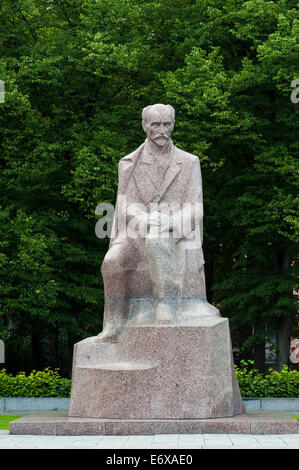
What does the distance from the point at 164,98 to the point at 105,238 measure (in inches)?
172

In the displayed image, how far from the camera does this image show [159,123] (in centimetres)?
1240

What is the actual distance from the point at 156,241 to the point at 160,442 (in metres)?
3.14

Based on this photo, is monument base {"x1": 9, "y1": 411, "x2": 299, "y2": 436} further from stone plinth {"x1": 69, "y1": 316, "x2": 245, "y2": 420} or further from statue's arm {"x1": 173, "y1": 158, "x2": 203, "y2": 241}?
statue's arm {"x1": 173, "y1": 158, "x2": 203, "y2": 241}

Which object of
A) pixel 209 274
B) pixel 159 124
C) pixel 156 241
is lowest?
pixel 156 241

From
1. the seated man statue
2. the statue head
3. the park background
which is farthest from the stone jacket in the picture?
the park background

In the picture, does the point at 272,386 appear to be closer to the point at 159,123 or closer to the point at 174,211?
the point at 174,211

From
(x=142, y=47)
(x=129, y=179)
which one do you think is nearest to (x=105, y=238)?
(x=142, y=47)

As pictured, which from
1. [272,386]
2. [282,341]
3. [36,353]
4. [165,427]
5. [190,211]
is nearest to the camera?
[165,427]

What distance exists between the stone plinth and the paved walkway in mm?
788

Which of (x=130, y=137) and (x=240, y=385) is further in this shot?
(x=130, y=137)

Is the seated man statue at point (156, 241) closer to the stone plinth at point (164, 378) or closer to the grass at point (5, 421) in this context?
the stone plinth at point (164, 378)

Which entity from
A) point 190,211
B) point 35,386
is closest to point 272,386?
point 35,386

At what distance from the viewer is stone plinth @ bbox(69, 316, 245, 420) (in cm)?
1088

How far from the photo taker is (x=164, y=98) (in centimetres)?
2400
